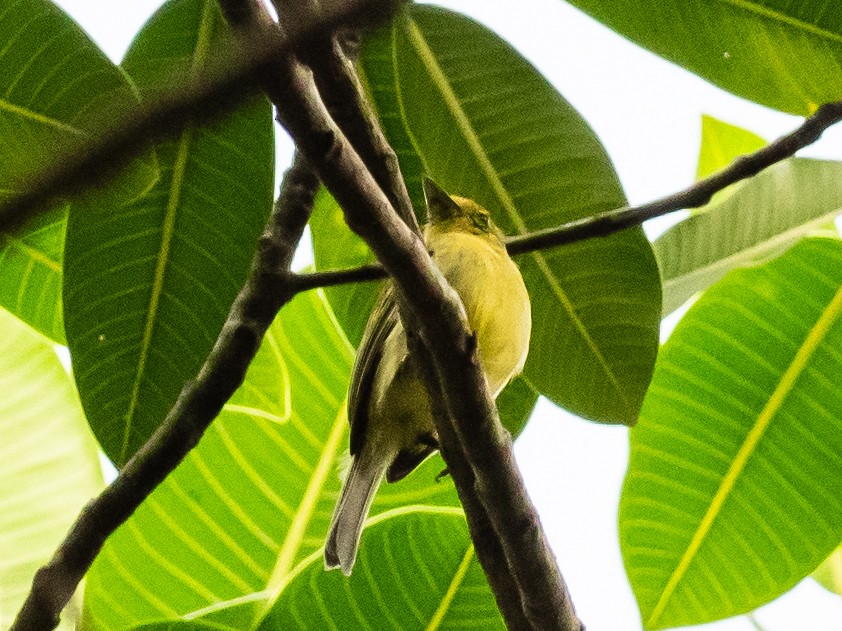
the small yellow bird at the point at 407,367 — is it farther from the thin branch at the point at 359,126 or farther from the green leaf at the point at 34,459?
the thin branch at the point at 359,126

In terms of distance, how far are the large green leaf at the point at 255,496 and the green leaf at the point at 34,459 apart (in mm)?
129

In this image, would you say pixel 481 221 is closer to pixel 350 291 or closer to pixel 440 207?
pixel 440 207

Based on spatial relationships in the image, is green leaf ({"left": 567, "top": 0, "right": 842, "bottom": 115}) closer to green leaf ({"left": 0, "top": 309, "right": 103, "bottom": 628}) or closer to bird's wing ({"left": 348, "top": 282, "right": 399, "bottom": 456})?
bird's wing ({"left": 348, "top": 282, "right": 399, "bottom": 456})

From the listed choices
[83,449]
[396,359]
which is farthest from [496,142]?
[83,449]

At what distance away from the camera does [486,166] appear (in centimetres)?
175

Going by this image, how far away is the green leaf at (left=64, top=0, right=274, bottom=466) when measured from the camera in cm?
174

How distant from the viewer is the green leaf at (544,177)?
1.68 m

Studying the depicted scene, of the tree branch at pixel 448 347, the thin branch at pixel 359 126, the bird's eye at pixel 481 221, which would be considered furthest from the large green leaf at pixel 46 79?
the bird's eye at pixel 481 221

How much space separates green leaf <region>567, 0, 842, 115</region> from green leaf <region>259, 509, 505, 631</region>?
83 cm

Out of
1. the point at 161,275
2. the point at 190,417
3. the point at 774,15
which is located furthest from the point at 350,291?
the point at 774,15

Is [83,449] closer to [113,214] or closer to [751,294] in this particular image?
[113,214]

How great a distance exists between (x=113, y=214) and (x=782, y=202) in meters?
1.21

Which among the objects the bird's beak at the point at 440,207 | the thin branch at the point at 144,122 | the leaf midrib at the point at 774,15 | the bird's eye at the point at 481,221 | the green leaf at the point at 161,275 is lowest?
the bird's eye at the point at 481,221

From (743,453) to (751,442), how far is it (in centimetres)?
3
